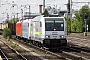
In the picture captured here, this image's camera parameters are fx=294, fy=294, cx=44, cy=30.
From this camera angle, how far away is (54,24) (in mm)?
23953

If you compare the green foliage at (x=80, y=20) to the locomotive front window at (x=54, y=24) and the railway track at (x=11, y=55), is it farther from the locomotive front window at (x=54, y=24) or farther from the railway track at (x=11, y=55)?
the locomotive front window at (x=54, y=24)

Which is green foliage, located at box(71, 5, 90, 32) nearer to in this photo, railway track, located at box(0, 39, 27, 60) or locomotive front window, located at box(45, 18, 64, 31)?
railway track, located at box(0, 39, 27, 60)

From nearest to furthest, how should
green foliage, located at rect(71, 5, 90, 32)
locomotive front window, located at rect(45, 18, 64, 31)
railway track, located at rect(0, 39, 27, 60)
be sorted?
railway track, located at rect(0, 39, 27, 60) < locomotive front window, located at rect(45, 18, 64, 31) < green foliage, located at rect(71, 5, 90, 32)

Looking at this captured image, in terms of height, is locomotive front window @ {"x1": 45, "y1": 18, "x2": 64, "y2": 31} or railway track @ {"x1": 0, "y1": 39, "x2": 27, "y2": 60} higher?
locomotive front window @ {"x1": 45, "y1": 18, "x2": 64, "y2": 31}

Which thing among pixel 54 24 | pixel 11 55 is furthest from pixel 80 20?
pixel 11 55

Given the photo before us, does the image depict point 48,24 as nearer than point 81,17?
Yes

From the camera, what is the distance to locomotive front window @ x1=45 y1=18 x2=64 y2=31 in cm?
2384

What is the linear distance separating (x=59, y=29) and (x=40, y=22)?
7.17ft

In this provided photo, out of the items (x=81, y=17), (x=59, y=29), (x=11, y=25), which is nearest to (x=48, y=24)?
(x=59, y=29)

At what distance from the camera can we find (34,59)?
19.1 metres

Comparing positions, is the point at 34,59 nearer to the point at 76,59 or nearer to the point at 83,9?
the point at 76,59

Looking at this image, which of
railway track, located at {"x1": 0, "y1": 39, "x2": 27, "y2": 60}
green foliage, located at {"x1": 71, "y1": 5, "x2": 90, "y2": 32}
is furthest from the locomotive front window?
green foliage, located at {"x1": 71, "y1": 5, "x2": 90, "y2": 32}

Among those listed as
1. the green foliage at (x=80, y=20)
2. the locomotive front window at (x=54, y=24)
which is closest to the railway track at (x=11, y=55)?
the locomotive front window at (x=54, y=24)

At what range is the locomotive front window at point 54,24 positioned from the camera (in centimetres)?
2384
